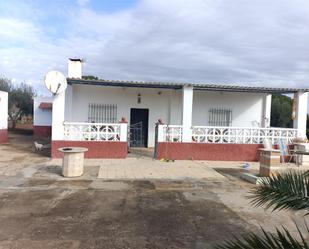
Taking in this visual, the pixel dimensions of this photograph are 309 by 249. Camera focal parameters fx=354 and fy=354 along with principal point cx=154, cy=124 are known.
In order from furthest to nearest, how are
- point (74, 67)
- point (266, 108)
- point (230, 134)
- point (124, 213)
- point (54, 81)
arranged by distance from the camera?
point (266, 108) < point (74, 67) < point (230, 134) < point (54, 81) < point (124, 213)

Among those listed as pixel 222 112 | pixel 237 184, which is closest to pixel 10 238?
pixel 237 184

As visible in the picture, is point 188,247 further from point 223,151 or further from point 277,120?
point 277,120

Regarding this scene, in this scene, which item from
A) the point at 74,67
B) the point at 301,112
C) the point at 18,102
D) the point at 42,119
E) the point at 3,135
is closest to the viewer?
the point at 301,112

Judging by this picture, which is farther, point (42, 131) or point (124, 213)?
point (42, 131)

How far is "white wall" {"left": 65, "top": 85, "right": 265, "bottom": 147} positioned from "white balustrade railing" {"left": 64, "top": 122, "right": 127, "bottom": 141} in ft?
8.02

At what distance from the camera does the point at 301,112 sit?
50.9 ft

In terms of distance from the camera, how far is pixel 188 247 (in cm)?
503

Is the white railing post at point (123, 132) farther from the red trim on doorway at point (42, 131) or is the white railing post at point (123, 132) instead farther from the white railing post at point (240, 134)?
the red trim on doorway at point (42, 131)

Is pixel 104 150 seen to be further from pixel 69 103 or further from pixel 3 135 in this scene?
pixel 3 135

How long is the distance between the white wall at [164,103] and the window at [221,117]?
0.21m

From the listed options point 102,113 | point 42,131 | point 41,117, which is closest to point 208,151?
point 102,113

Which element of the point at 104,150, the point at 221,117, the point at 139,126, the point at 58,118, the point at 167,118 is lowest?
the point at 104,150

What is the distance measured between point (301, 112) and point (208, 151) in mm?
4633

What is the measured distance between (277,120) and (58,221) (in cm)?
2659
